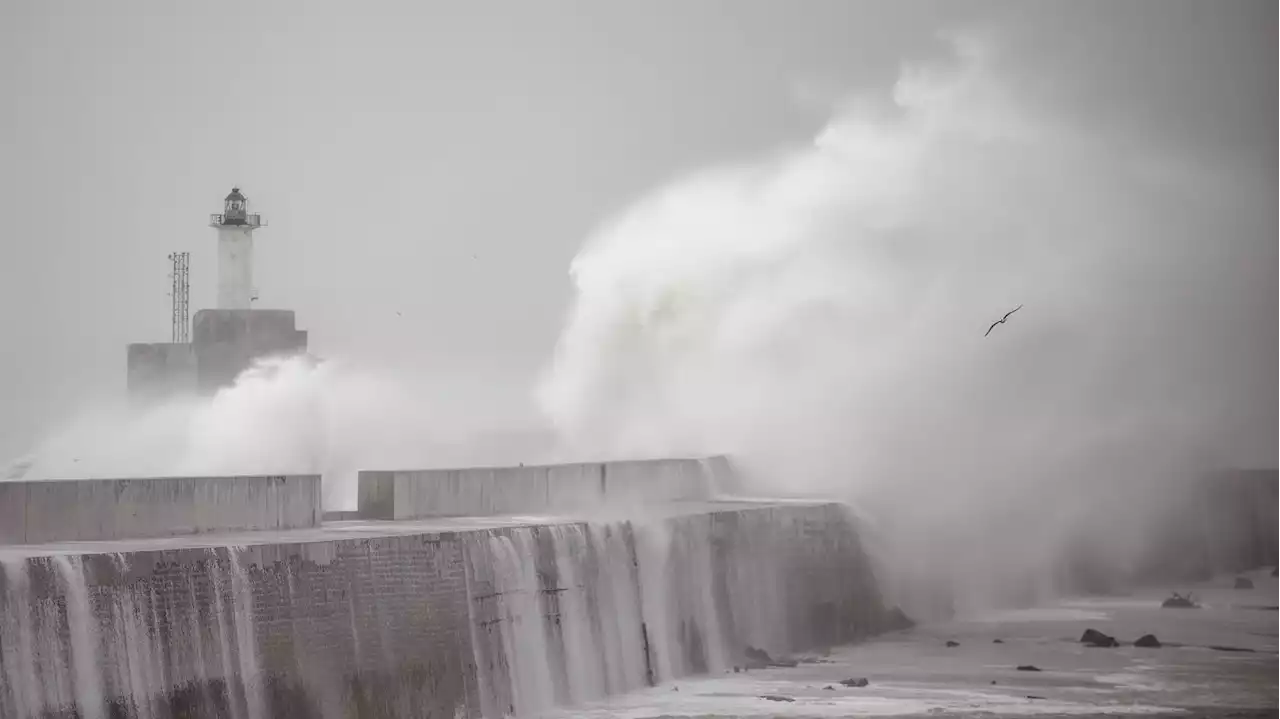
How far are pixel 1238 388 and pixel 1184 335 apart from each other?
9.09 ft

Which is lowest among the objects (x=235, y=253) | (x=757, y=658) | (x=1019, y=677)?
(x=1019, y=677)

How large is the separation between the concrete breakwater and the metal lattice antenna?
42426mm

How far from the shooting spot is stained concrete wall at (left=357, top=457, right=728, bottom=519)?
2047 centimetres

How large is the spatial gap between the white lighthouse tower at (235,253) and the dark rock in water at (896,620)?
32.8m

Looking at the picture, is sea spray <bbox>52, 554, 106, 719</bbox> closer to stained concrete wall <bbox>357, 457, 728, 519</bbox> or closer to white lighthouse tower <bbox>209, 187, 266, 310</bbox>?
stained concrete wall <bbox>357, 457, 728, 519</bbox>

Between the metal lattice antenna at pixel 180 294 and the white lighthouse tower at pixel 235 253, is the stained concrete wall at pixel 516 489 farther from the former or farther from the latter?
the metal lattice antenna at pixel 180 294

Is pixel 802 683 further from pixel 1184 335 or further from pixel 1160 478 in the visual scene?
pixel 1184 335

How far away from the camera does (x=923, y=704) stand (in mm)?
18422

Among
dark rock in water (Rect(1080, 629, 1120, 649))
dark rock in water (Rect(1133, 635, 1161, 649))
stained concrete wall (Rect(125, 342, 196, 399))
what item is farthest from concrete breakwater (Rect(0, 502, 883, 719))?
stained concrete wall (Rect(125, 342, 196, 399))

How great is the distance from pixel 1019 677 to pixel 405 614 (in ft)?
24.1

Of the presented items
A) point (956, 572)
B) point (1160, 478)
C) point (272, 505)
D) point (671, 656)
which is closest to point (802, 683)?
point (671, 656)

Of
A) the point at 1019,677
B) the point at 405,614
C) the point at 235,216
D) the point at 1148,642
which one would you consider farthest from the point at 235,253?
the point at 405,614

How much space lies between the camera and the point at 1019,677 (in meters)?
20.4

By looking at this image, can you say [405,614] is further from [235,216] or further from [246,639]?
[235,216]
